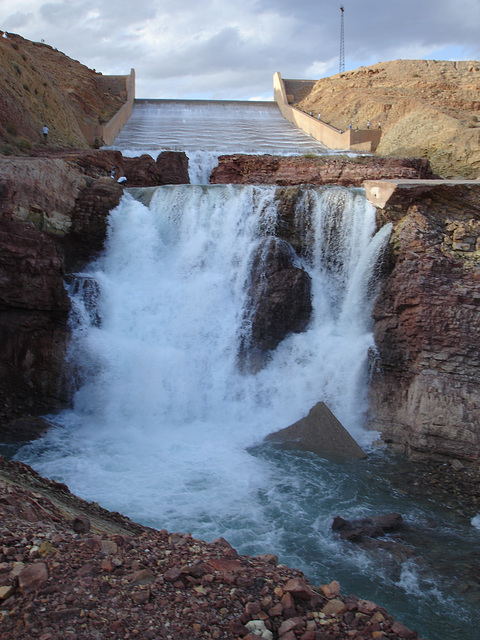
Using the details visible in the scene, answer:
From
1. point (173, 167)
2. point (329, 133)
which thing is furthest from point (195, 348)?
point (329, 133)

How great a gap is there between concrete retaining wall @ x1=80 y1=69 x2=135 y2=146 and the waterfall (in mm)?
9341

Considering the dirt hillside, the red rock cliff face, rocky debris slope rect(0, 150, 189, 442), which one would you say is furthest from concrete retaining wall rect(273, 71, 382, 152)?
rocky debris slope rect(0, 150, 189, 442)

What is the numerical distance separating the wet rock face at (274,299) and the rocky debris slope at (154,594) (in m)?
7.28

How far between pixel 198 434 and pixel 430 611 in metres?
5.63

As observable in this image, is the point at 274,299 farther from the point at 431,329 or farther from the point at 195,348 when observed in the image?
the point at 431,329

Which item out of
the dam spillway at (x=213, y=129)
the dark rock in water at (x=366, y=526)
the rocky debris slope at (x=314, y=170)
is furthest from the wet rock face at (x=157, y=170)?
the dark rock in water at (x=366, y=526)

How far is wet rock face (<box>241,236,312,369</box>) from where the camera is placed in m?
12.6

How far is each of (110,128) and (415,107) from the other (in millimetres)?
13188

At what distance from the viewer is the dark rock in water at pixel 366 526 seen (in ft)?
24.9

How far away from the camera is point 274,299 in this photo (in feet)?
41.8

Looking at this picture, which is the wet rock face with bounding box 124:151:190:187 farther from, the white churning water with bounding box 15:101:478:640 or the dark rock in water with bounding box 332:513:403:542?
the dark rock in water with bounding box 332:513:403:542

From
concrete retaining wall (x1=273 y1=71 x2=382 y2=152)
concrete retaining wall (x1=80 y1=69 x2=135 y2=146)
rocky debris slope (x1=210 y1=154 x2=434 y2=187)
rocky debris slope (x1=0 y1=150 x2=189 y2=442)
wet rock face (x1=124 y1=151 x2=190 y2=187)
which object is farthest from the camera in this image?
concrete retaining wall (x1=273 y1=71 x2=382 y2=152)

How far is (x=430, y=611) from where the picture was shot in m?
6.17

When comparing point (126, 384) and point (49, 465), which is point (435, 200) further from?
point (49, 465)
